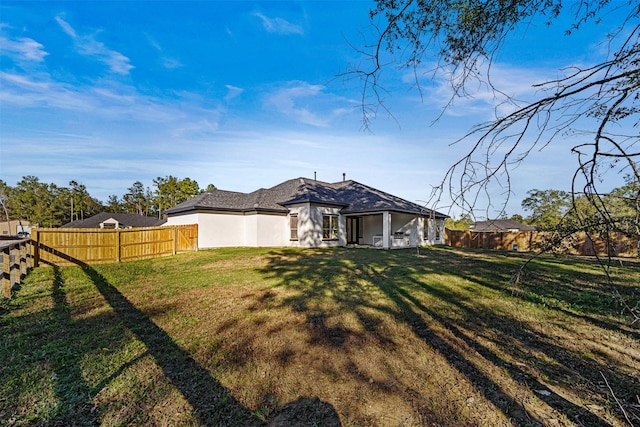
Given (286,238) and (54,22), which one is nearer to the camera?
(54,22)

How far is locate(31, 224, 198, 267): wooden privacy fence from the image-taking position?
1034 centimetres

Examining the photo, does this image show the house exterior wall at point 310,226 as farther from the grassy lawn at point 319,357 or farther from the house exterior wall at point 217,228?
the grassy lawn at point 319,357

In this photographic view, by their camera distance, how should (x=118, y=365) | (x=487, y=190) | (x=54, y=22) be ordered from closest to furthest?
1. (x=487, y=190)
2. (x=118, y=365)
3. (x=54, y=22)

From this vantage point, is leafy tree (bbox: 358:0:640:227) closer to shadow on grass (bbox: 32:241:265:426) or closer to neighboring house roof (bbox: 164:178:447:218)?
shadow on grass (bbox: 32:241:265:426)

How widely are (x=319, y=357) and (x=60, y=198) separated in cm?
6986

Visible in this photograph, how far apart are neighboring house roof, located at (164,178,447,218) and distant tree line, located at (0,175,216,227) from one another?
86.9 ft

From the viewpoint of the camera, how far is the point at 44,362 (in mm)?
3443

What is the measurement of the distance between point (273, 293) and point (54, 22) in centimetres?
927

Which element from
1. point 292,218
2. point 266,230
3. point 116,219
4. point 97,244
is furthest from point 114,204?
point 97,244

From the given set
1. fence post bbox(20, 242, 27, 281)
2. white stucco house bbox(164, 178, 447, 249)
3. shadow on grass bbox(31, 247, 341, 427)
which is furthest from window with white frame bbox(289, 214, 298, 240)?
shadow on grass bbox(31, 247, 341, 427)

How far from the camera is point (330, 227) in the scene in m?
19.0

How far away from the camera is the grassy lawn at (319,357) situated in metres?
2.56

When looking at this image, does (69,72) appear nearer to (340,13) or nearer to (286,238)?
(340,13)

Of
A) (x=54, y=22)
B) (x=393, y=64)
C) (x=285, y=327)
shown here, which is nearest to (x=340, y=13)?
(x=393, y=64)
